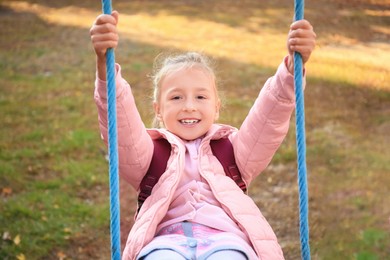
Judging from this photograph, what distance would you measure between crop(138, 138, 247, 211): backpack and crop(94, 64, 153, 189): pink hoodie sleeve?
0.03m

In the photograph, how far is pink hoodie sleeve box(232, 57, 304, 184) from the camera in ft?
6.66

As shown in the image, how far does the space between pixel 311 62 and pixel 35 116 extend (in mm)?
3676

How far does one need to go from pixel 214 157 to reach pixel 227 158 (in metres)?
0.05

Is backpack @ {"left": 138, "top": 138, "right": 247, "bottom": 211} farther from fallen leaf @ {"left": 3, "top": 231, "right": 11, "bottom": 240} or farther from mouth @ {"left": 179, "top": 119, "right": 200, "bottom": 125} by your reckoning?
fallen leaf @ {"left": 3, "top": 231, "right": 11, "bottom": 240}

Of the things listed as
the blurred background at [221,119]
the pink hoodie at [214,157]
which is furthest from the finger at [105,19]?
the blurred background at [221,119]

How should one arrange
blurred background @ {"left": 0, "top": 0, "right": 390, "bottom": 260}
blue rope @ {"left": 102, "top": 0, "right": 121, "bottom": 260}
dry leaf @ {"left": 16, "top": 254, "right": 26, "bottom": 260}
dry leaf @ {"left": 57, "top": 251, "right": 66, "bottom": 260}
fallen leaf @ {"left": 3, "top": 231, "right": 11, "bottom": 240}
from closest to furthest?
1. blue rope @ {"left": 102, "top": 0, "right": 121, "bottom": 260}
2. dry leaf @ {"left": 16, "top": 254, "right": 26, "bottom": 260}
3. dry leaf @ {"left": 57, "top": 251, "right": 66, "bottom": 260}
4. fallen leaf @ {"left": 3, "top": 231, "right": 11, "bottom": 240}
5. blurred background @ {"left": 0, "top": 0, "right": 390, "bottom": 260}

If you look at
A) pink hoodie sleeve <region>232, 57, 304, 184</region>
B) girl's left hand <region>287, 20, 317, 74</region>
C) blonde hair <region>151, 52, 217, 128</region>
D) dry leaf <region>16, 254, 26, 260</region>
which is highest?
girl's left hand <region>287, 20, 317, 74</region>

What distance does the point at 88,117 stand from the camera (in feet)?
19.4

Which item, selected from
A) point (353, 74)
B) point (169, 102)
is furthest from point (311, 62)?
point (169, 102)

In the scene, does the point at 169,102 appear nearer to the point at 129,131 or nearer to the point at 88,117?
the point at 129,131

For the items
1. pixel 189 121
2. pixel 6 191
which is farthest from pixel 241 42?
pixel 189 121

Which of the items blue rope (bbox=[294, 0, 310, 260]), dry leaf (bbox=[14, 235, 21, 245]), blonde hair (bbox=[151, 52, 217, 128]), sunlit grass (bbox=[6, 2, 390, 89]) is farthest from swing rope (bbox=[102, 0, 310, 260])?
sunlit grass (bbox=[6, 2, 390, 89])

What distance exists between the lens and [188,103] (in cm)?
212

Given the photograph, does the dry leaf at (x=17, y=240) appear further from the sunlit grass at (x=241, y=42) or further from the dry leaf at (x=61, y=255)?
the sunlit grass at (x=241, y=42)
